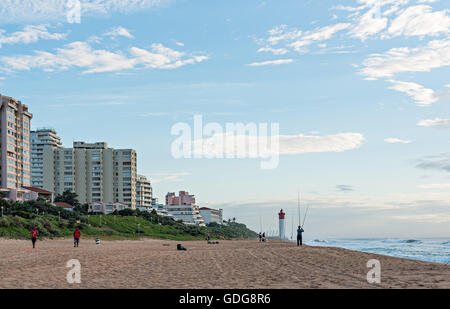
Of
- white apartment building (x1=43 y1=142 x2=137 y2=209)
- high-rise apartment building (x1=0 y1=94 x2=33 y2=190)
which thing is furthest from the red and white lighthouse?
high-rise apartment building (x1=0 y1=94 x2=33 y2=190)

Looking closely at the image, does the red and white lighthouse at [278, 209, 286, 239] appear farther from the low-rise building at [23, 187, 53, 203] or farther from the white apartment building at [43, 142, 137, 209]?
the low-rise building at [23, 187, 53, 203]

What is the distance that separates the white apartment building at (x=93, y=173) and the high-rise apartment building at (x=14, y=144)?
61.7 metres

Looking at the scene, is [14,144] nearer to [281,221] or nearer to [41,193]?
Result: [41,193]

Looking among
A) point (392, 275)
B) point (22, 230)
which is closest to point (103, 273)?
point (392, 275)

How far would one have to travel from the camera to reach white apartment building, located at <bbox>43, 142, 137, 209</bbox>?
187 meters

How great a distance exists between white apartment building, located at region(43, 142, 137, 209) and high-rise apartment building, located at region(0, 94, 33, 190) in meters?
61.7

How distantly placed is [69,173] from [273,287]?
604 ft

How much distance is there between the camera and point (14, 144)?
118m

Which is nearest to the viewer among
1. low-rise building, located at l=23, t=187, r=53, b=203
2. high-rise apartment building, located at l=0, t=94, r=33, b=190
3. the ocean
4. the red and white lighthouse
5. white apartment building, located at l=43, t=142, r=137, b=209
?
the ocean

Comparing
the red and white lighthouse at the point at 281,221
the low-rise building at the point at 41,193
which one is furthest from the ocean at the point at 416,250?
the low-rise building at the point at 41,193

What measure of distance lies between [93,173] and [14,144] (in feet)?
234

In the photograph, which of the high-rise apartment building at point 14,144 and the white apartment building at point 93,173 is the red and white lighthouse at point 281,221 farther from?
the high-rise apartment building at point 14,144

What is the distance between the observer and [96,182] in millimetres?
188250
